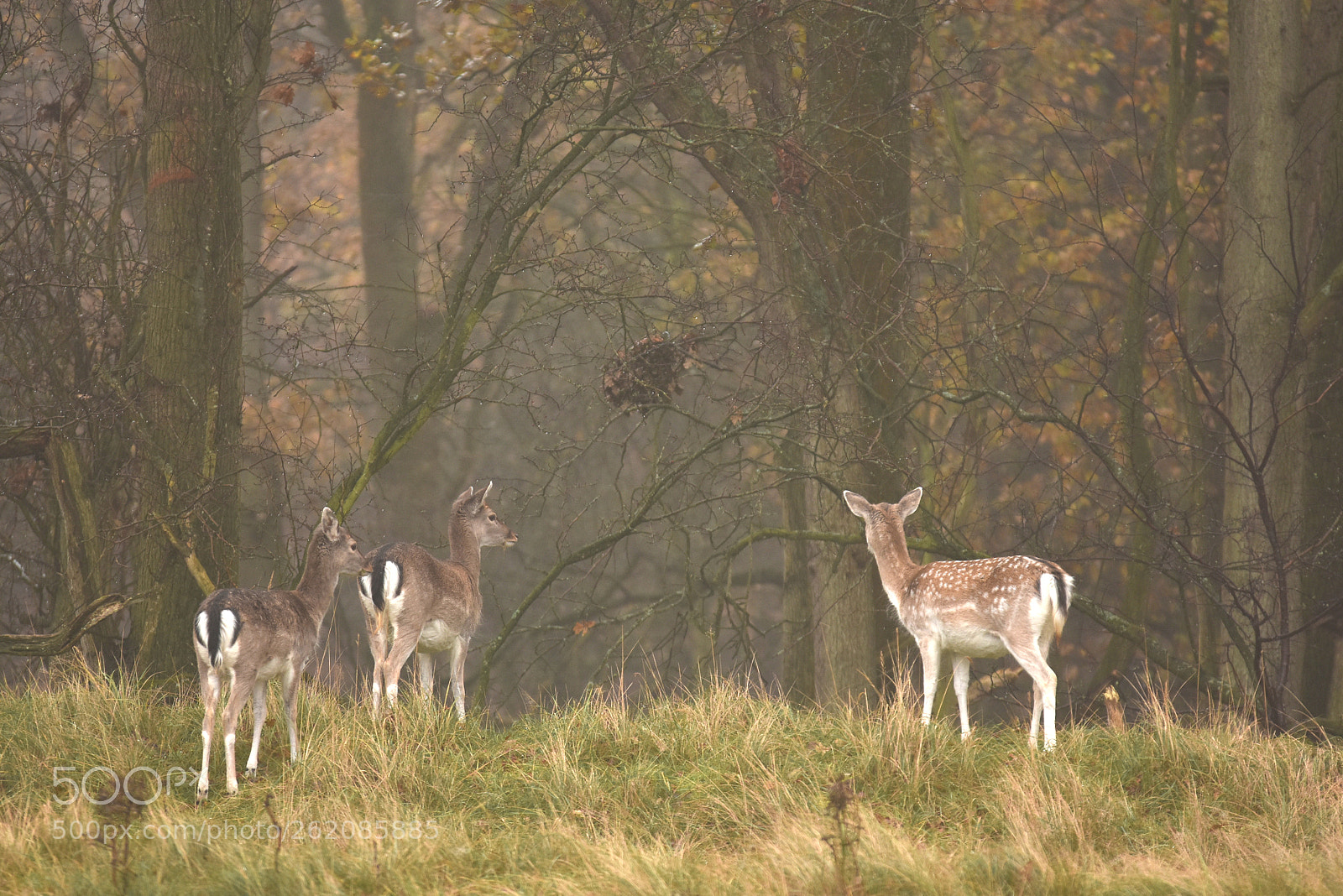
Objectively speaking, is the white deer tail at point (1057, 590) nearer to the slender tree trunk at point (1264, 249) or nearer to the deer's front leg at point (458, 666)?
the slender tree trunk at point (1264, 249)

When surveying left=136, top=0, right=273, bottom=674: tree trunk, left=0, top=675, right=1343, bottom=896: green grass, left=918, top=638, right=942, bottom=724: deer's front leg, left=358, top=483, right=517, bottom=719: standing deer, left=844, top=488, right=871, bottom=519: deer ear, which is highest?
left=136, top=0, right=273, bottom=674: tree trunk

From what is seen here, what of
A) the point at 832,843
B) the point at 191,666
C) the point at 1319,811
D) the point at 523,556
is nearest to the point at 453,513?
the point at 191,666

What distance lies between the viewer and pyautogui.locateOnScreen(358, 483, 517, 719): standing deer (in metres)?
7.52

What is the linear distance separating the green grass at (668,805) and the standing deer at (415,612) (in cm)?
34

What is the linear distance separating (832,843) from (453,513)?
437cm

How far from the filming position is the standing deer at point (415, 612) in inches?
296

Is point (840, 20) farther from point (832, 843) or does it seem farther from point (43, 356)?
point (832, 843)

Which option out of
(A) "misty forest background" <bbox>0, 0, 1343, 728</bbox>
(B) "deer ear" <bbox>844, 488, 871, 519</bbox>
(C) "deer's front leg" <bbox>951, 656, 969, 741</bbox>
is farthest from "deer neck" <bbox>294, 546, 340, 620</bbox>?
(C) "deer's front leg" <bbox>951, 656, 969, 741</bbox>

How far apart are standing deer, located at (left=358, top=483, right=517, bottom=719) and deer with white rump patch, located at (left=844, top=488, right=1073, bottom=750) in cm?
240

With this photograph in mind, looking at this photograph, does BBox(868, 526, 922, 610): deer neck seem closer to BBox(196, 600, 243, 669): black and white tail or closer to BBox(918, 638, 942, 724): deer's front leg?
BBox(918, 638, 942, 724): deer's front leg

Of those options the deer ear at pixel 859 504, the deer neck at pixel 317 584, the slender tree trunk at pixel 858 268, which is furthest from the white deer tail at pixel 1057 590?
the deer neck at pixel 317 584

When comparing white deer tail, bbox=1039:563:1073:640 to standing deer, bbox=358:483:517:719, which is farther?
standing deer, bbox=358:483:517:719

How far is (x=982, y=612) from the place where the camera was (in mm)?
6973

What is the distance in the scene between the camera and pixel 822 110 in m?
9.44
